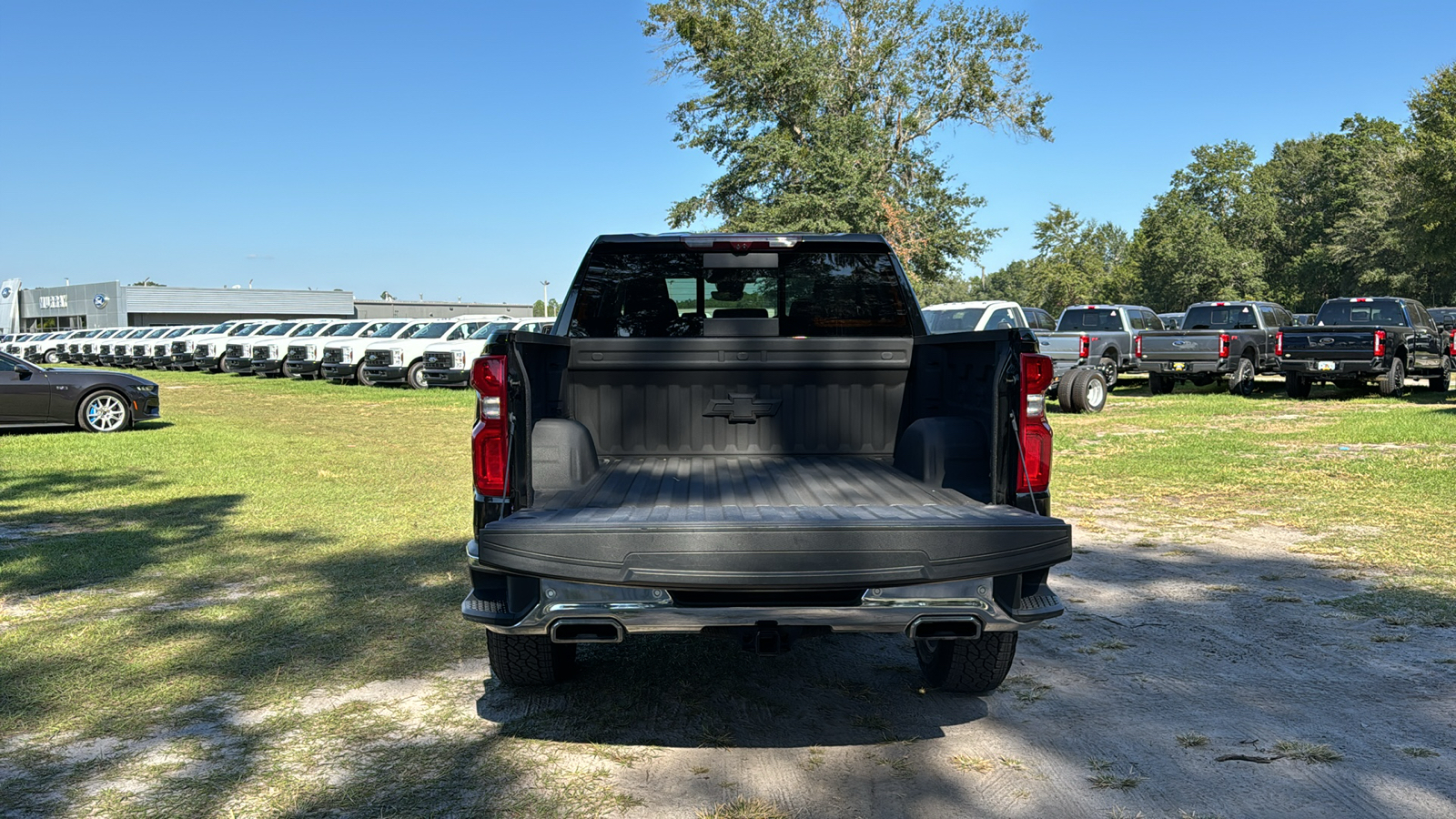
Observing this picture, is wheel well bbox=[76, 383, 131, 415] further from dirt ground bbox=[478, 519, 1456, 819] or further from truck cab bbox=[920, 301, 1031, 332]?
dirt ground bbox=[478, 519, 1456, 819]

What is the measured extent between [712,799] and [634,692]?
117cm

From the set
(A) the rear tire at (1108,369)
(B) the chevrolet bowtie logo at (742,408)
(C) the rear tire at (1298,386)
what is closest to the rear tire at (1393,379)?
(C) the rear tire at (1298,386)

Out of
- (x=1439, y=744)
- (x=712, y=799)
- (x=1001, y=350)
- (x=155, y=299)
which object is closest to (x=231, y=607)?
(x=712, y=799)

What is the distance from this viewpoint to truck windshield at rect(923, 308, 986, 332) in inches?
730

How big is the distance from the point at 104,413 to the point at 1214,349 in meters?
19.3

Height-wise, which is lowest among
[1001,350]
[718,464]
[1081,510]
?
[1081,510]

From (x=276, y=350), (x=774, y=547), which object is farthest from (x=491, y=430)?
(x=276, y=350)

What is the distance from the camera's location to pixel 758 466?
17.4ft

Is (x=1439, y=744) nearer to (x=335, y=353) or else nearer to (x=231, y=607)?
(x=231, y=607)

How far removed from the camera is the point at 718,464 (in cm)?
537

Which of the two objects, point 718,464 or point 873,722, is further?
point 718,464

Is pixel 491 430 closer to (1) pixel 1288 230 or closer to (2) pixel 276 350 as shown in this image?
(2) pixel 276 350

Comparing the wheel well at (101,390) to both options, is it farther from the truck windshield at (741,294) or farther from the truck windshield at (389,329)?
the truck windshield at (389,329)

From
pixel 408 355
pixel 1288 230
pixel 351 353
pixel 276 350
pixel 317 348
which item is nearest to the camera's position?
pixel 408 355
